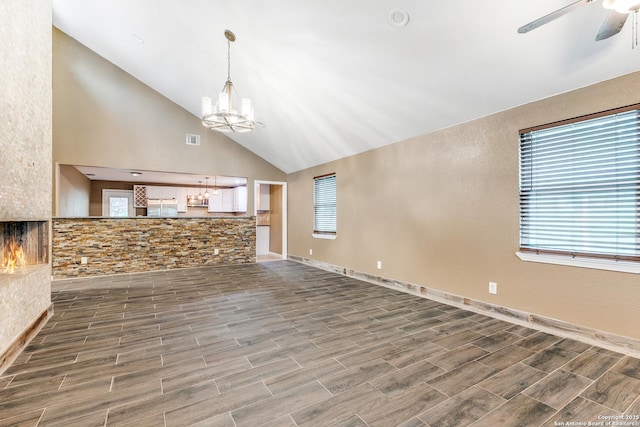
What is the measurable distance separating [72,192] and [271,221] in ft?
15.6

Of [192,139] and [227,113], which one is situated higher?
[192,139]

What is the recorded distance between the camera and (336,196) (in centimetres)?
616

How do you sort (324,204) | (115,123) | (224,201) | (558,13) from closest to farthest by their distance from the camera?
(558,13)
(115,123)
(324,204)
(224,201)

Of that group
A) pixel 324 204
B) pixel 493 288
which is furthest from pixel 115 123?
pixel 493 288

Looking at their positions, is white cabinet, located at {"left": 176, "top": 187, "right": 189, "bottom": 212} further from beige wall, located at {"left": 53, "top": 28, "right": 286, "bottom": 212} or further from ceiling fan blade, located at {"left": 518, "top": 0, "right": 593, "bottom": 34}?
ceiling fan blade, located at {"left": 518, "top": 0, "right": 593, "bottom": 34}

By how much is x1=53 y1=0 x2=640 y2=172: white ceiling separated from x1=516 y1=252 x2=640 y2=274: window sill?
1649 mm

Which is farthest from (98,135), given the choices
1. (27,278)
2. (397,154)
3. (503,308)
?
(503,308)

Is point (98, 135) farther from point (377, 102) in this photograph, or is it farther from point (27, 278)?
point (377, 102)

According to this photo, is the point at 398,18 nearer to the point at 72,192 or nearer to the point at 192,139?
the point at 192,139

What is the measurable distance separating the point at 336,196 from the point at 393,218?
1664mm

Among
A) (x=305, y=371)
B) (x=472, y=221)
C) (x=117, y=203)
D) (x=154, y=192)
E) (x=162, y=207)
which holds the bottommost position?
(x=305, y=371)

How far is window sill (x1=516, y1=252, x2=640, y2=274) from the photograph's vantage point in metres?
2.51

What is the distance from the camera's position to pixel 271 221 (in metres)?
9.01

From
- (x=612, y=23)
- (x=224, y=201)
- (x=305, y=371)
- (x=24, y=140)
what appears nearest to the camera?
(x=612, y=23)
